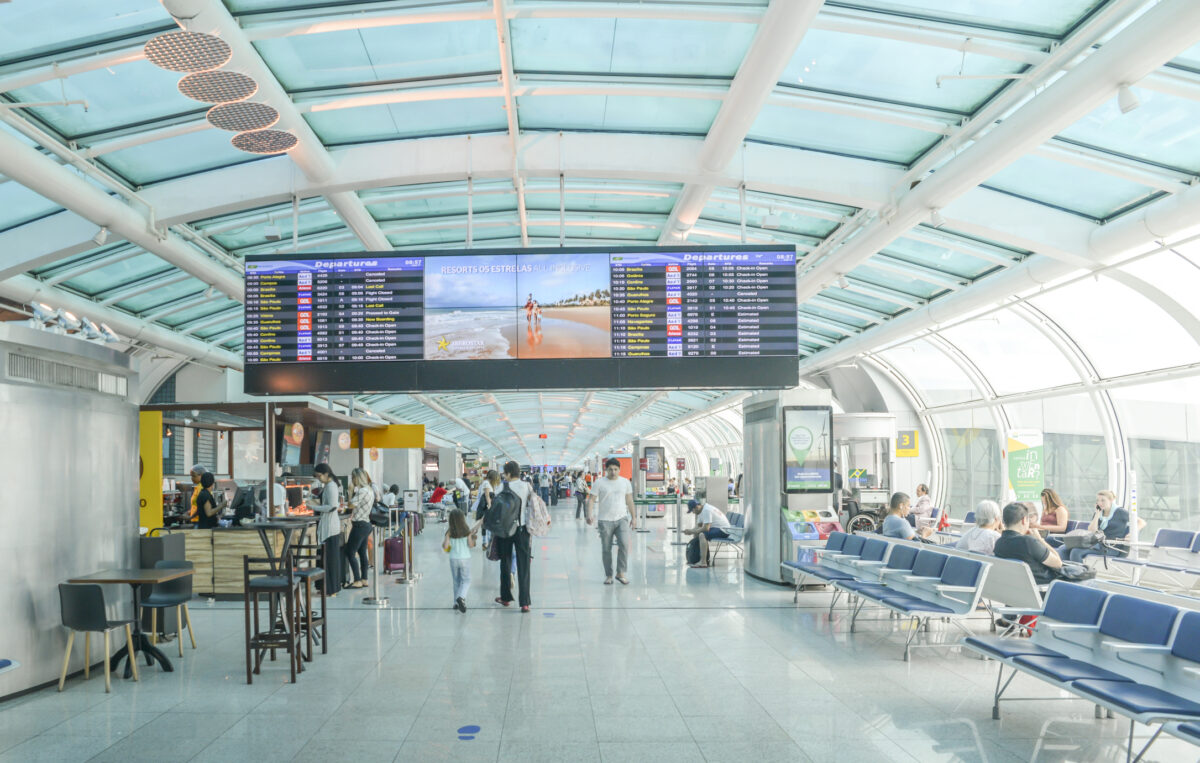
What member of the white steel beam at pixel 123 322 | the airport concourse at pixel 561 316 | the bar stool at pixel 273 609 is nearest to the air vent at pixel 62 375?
the airport concourse at pixel 561 316

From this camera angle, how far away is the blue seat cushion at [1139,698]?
4.14 meters

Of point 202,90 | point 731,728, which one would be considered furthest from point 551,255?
point 731,728

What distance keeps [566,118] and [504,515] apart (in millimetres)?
4212

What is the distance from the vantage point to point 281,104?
23.4 ft

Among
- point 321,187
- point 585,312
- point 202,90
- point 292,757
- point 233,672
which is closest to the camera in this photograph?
point 292,757

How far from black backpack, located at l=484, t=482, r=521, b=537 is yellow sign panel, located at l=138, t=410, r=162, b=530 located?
4798 mm

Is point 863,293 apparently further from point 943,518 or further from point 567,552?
point 567,552

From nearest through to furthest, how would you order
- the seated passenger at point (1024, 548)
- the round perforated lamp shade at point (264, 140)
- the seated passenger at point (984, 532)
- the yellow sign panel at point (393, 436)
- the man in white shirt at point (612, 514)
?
the round perforated lamp shade at point (264, 140) < the seated passenger at point (1024, 548) < the seated passenger at point (984, 532) < the man in white shirt at point (612, 514) < the yellow sign panel at point (393, 436)

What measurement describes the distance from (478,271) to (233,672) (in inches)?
154

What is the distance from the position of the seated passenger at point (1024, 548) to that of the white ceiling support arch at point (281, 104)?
6970 mm

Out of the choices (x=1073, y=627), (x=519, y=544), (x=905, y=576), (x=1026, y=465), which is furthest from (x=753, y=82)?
(x=1026, y=465)

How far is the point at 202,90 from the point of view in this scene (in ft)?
16.8

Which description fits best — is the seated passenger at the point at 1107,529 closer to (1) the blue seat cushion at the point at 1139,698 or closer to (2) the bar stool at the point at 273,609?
(1) the blue seat cushion at the point at 1139,698

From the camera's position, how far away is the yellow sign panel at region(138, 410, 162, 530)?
11219mm
